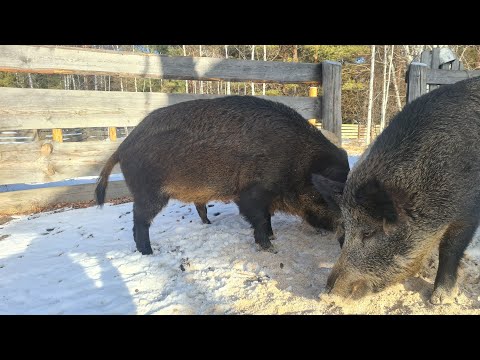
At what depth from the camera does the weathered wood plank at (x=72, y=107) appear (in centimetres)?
543

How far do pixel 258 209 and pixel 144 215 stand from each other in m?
1.33

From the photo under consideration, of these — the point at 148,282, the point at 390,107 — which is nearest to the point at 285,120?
the point at 148,282

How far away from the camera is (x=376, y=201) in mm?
2350

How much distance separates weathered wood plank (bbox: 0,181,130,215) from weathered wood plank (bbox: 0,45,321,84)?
2059mm

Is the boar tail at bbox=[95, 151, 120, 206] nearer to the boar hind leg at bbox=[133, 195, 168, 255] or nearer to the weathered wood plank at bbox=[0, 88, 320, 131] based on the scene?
the boar hind leg at bbox=[133, 195, 168, 255]

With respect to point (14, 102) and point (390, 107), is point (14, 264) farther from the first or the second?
point (390, 107)

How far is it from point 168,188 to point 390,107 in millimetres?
30823

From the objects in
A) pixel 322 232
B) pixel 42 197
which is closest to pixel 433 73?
pixel 322 232

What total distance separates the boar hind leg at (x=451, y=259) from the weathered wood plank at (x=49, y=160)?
5.62 metres

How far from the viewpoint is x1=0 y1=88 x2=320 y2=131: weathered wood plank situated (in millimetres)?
5426

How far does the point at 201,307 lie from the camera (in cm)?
266

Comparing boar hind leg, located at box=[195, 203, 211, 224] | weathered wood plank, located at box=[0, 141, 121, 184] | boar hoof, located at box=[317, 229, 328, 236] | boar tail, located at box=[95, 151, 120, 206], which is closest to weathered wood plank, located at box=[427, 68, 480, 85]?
boar hoof, located at box=[317, 229, 328, 236]

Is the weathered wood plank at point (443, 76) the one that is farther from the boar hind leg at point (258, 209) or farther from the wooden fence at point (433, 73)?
the boar hind leg at point (258, 209)

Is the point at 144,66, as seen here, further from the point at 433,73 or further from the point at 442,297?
the point at 433,73
